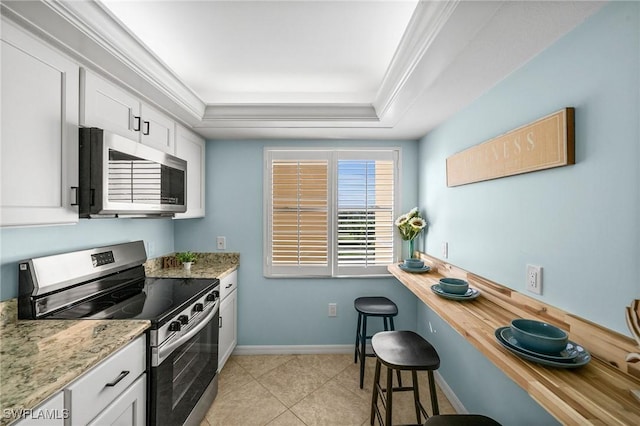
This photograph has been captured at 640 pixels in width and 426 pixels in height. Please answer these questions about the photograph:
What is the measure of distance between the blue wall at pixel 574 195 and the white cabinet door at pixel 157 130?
2.19 metres

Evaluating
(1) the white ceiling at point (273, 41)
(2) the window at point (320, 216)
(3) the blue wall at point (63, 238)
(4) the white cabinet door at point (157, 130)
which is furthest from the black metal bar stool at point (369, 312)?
(4) the white cabinet door at point (157, 130)

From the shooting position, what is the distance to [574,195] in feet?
3.64

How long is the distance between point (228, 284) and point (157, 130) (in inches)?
54.9

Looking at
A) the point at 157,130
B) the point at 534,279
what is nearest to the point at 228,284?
the point at 157,130

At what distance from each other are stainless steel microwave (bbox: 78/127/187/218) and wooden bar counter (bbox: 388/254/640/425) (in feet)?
6.03

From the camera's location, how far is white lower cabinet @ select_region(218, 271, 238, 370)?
237cm

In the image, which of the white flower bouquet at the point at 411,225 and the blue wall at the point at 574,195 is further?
the white flower bouquet at the point at 411,225

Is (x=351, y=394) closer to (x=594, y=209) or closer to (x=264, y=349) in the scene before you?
(x=264, y=349)

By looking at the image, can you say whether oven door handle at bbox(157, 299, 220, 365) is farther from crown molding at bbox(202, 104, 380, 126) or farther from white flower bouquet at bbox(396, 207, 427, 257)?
white flower bouquet at bbox(396, 207, 427, 257)

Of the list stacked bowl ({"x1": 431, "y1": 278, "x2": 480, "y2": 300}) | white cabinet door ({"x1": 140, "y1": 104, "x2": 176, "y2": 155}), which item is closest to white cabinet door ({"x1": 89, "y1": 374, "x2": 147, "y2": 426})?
white cabinet door ({"x1": 140, "y1": 104, "x2": 176, "y2": 155})

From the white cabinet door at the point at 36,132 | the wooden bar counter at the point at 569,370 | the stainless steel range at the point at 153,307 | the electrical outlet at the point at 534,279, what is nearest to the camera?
the wooden bar counter at the point at 569,370

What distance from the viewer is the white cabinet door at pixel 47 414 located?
0.81 m

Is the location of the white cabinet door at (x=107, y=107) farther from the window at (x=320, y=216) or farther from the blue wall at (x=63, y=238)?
the window at (x=320, y=216)

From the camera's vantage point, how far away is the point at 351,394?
2.19 m
